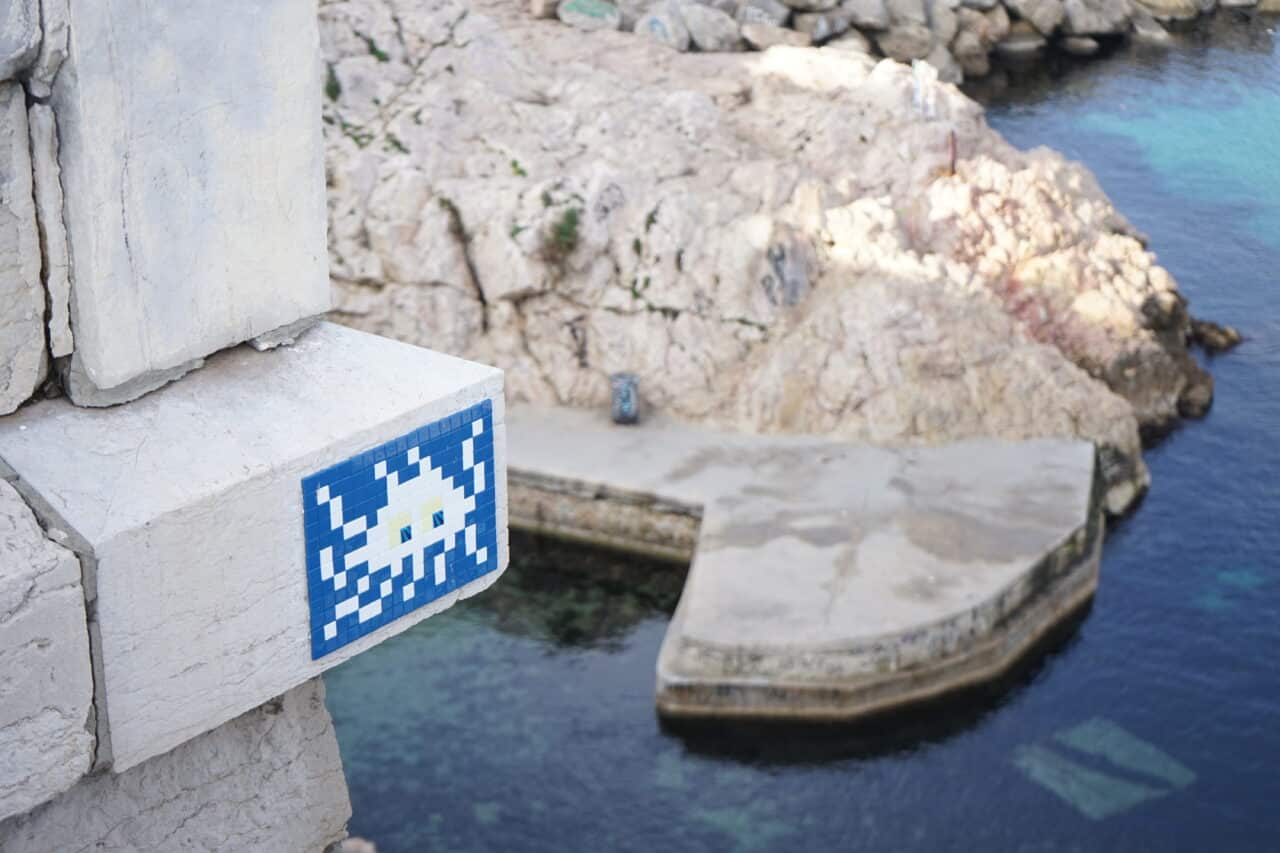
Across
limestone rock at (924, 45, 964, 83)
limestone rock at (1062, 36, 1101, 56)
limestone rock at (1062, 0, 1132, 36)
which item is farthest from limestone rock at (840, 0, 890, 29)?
limestone rock at (1062, 0, 1132, 36)

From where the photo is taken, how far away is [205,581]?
3.12m

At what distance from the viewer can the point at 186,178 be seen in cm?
313

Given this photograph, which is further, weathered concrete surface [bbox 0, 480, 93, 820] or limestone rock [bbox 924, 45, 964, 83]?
limestone rock [bbox 924, 45, 964, 83]

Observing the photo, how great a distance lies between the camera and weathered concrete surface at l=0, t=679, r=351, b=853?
3.28m

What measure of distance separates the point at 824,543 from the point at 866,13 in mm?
14483

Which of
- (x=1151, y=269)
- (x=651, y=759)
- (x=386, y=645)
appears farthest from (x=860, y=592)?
(x=1151, y=269)

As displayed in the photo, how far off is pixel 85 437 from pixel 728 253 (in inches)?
583

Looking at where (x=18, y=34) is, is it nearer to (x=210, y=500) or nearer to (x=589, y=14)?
(x=210, y=500)

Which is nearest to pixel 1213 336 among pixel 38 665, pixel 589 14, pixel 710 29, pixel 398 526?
pixel 710 29

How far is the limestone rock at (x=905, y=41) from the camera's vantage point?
28.1 metres

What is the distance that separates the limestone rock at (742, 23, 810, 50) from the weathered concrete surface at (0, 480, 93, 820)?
2066cm

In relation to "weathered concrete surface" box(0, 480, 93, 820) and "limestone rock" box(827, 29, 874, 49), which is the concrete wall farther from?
"limestone rock" box(827, 29, 874, 49)

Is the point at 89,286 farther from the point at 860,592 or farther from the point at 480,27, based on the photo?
the point at 480,27

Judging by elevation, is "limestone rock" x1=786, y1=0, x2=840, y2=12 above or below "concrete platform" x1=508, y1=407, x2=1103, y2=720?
above
